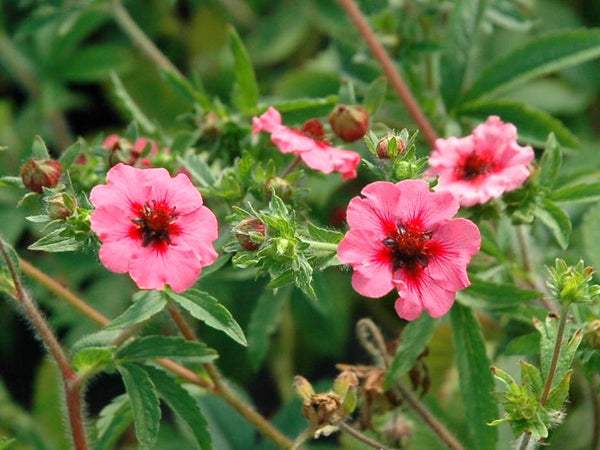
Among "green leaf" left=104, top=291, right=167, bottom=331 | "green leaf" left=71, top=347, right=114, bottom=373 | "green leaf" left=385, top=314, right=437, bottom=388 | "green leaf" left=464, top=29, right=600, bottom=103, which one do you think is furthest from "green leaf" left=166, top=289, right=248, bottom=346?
"green leaf" left=464, top=29, right=600, bottom=103

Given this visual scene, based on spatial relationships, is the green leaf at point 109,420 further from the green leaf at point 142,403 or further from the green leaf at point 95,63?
the green leaf at point 95,63

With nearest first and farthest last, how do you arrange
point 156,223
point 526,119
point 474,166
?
point 156,223 → point 474,166 → point 526,119

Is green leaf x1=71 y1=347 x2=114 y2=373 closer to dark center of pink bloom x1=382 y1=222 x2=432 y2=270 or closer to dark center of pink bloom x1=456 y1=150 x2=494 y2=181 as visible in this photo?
dark center of pink bloom x1=382 y1=222 x2=432 y2=270


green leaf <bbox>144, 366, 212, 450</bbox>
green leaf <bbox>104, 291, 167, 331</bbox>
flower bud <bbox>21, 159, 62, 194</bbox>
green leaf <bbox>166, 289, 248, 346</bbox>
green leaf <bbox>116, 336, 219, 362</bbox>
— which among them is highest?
flower bud <bbox>21, 159, 62, 194</bbox>

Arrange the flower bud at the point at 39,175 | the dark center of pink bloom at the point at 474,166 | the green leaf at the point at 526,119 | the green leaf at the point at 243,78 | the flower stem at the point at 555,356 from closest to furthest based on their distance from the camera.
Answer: the flower stem at the point at 555,356 → the flower bud at the point at 39,175 → the dark center of pink bloom at the point at 474,166 → the green leaf at the point at 243,78 → the green leaf at the point at 526,119

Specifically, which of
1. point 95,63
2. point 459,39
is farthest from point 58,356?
point 95,63

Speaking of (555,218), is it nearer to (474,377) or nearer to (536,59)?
(474,377)

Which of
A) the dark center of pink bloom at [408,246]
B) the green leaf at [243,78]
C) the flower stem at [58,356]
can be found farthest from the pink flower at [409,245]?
the green leaf at [243,78]
